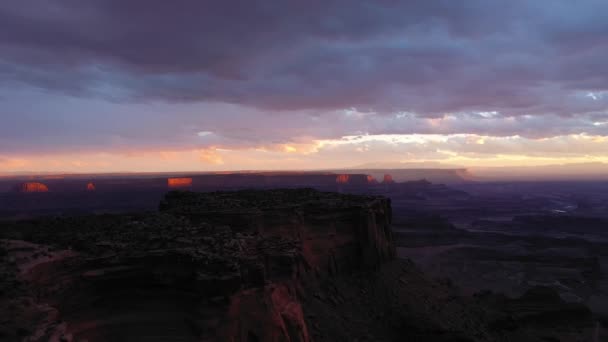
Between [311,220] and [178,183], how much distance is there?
134 meters

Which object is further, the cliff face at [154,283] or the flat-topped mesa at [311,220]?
the flat-topped mesa at [311,220]

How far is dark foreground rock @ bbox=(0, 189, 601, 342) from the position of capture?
28.6 feet

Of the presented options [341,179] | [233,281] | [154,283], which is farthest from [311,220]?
[341,179]

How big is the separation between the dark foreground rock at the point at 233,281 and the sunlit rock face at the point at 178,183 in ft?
412

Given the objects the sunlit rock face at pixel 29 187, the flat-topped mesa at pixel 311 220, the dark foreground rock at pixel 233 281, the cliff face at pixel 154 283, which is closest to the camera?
the cliff face at pixel 154 283

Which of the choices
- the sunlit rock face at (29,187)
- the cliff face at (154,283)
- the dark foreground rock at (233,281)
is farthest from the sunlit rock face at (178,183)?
the cliff face at (154,283)

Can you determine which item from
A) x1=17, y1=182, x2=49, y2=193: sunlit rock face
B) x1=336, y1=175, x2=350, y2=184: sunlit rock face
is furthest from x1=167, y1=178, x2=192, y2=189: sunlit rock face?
x1=336, y1=175, x2=350, y2=184: sunlit rock face

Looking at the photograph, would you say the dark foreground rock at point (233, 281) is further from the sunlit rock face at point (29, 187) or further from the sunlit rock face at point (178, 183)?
the sunlit rock face at point (29, 187)

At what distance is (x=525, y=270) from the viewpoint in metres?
47.1

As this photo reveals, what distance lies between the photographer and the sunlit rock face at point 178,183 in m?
142

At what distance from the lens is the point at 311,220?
66.3 ft

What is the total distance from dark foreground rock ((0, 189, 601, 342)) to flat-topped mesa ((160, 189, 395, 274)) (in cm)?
6

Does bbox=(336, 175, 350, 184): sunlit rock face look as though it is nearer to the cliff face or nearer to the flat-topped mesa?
the flat-topped mesa

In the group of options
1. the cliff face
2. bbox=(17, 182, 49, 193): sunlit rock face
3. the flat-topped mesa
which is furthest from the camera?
bbox=(17, 182, 49, 193): sunlit rock face
